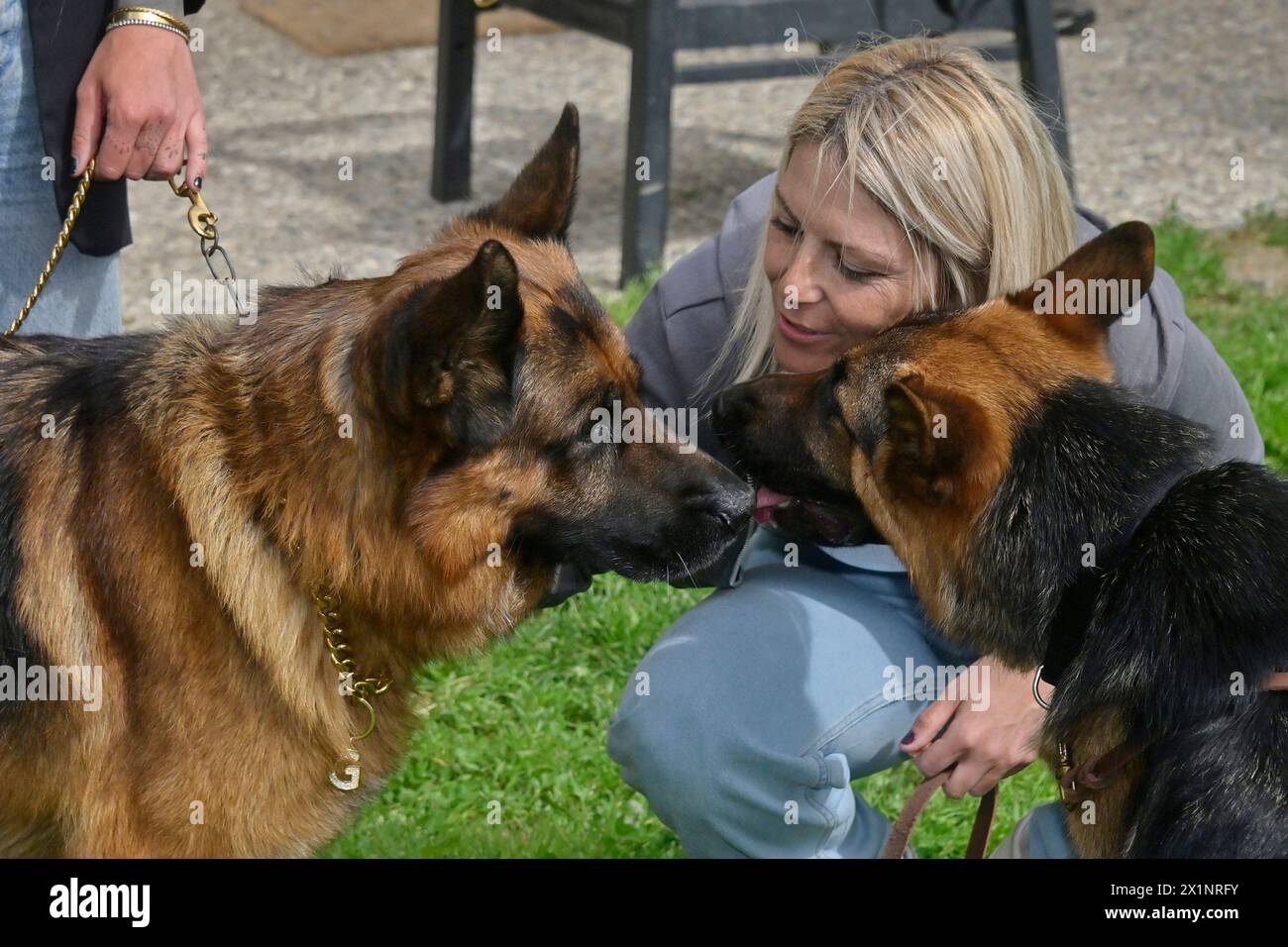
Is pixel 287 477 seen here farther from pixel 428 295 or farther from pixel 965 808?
pixel 965 808

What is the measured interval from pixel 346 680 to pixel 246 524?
0.45 m

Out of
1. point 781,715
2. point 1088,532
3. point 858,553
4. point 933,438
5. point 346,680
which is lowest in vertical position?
point 781,715

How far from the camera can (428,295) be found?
2691 millimetres

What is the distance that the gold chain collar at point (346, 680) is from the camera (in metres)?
3.15

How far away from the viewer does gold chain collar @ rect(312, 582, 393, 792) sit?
10.3 feet

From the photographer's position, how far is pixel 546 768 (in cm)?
459

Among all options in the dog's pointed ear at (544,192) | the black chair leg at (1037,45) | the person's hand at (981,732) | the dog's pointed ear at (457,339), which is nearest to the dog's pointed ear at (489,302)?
the dog's pointed ear at (457,339)

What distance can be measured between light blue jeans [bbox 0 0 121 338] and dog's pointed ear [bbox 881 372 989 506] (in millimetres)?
2227

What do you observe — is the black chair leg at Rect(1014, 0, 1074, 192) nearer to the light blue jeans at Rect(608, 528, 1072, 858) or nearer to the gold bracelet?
the light blue jeans at Rect(608, 528, 1072, 858)

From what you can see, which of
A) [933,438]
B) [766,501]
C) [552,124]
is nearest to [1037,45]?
[552,124]

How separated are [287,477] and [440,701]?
1999mm

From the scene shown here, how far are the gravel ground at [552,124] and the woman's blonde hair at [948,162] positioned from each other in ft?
13.4

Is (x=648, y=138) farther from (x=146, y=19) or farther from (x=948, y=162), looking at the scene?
(x=146, y=19)

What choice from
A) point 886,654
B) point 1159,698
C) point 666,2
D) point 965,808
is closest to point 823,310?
point 886,654
